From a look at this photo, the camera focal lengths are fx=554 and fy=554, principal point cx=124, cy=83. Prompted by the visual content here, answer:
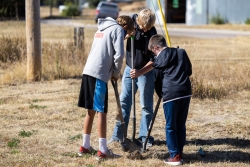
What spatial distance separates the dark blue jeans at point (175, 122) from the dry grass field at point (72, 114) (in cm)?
23

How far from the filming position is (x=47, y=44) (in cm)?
1337

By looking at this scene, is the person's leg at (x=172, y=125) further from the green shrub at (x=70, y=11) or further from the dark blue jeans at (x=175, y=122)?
the green shrub at (x=70, y=11)

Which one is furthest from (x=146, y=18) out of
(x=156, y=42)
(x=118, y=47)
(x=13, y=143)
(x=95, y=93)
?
(x=13, y=143)

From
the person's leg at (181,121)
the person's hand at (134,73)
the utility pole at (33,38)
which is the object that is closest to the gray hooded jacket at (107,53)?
the person's hand at (134,73)

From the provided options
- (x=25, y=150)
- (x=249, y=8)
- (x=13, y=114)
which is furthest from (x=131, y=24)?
(x=249, y=8)

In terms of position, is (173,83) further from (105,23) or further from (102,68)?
(105,23)

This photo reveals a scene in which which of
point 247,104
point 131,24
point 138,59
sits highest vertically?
point 131,24

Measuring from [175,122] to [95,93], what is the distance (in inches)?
36.9

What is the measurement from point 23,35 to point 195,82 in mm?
5307

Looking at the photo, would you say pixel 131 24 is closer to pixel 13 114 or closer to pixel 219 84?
pixel 13 114

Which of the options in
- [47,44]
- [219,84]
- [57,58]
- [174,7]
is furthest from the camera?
[174,7]

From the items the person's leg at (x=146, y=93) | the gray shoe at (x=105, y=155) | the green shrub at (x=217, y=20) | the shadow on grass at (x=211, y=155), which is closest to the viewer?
the gray shoe at (x=105, y=155)

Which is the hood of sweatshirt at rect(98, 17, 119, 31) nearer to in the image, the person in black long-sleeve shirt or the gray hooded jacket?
the gray hooded jacket

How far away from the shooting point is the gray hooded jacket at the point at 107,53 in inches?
237
